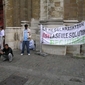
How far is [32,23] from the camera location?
12070 mm

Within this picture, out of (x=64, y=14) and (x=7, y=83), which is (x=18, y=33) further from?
(x=7, y=83)

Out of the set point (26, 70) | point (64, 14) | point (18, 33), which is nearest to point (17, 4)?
point (18, 33)

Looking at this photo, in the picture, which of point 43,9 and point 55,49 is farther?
point 43,9

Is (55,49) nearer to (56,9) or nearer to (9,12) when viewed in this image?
(56,9)

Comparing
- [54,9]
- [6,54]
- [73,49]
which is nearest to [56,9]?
[54,9]

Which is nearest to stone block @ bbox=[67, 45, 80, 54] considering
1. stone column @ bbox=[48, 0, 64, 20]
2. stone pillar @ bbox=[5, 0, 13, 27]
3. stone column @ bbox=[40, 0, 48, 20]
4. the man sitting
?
stone column @ bbox=[48, 0, 64, 20]

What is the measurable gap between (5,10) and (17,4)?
33.4 inches

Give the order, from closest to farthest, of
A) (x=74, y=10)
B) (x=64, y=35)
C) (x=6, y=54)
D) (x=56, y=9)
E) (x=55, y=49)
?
(x=6, y=54) < (x=64, y=35) < (x=55, y=49) < (x=56, y=9) < (x=74, y=10)

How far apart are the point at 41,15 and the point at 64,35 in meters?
2.16

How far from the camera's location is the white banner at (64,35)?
921cm

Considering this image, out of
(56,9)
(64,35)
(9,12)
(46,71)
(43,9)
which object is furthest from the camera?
(9,12)

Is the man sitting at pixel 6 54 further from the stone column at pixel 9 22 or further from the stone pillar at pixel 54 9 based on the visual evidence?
the stone column at pixel 9 22

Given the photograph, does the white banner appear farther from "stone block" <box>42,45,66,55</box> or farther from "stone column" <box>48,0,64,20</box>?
"stone column" <box>48,0,64,20</box>

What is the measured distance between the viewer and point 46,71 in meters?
6.64
